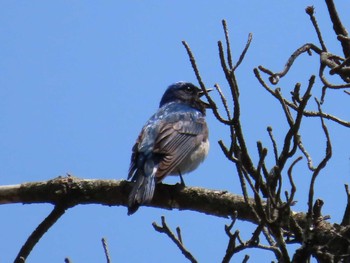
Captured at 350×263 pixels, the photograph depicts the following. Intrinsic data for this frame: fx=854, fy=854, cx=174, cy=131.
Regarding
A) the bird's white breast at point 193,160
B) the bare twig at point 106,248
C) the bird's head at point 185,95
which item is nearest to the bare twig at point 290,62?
the bare twig at point 106,248

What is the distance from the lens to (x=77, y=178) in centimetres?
647

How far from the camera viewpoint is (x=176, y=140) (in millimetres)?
8852

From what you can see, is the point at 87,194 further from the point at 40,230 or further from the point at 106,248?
the point at 106,248

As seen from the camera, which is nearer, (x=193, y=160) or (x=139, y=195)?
(x=139, y=195)

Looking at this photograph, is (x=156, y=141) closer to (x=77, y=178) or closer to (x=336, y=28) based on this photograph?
(x=77, y=178)

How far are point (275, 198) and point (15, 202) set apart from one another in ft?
9.55

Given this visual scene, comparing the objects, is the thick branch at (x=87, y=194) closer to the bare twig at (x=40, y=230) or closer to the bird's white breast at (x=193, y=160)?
the bare twig at (x=40, y=230)

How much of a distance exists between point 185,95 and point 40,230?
16.6 feet

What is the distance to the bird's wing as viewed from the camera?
327 inches

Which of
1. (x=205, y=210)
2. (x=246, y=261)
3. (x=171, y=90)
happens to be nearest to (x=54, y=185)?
(x=205, y=210)

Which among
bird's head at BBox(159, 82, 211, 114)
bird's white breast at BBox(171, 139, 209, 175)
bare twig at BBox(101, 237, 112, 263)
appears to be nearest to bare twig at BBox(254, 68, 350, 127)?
bare twig at BBox(101, 237, 112, 263)

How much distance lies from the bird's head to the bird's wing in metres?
0.80

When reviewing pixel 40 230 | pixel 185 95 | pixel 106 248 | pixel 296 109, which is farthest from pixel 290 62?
pixel 185 95

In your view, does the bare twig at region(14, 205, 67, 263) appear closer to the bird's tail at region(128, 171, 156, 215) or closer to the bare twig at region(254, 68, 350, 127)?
the bird's tail at region(128, 171, 156, 215)
